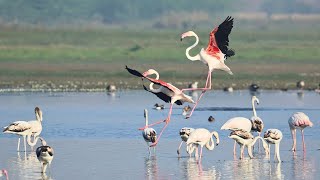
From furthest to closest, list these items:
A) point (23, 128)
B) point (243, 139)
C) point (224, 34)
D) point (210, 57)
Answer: point (210, 57) → point (224, 34) → point (23, 128) → point (243, 139)

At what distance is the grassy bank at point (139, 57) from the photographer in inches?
1410

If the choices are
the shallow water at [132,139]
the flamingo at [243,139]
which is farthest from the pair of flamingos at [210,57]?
the flamingo at [243,139]

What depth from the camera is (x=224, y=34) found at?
1920 centimetres

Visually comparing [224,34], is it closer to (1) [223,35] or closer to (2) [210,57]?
(1) [223,35]

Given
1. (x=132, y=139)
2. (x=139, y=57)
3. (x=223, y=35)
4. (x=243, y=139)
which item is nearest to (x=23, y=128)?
(x=132, y=139)

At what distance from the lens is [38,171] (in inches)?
611

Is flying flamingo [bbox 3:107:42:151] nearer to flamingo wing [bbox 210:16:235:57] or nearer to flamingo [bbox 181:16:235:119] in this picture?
flamingo [bbox 181:16:235:119]

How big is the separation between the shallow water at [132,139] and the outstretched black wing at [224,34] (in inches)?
59.9

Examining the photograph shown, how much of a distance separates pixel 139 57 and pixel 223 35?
95.2 feet

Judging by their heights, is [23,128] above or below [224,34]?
below

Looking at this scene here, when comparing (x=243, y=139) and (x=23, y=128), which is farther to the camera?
(x=23, y=128)

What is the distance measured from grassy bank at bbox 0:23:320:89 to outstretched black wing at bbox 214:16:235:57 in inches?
507

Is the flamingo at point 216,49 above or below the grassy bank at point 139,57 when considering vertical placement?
below

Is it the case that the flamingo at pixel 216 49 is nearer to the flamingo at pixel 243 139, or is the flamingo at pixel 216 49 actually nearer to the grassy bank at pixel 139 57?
the flamingo at pixel 243 139
